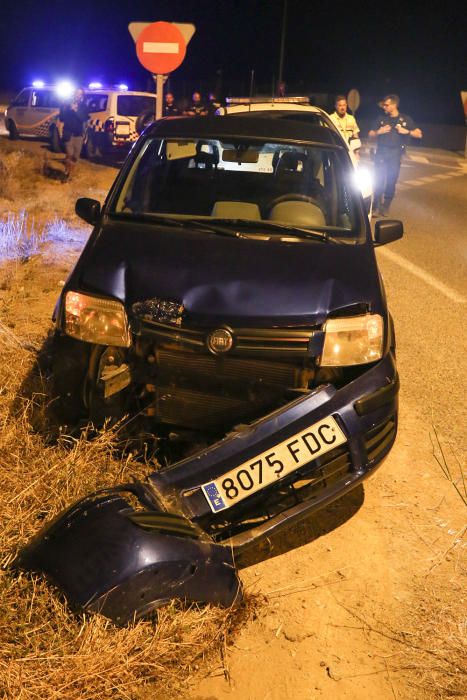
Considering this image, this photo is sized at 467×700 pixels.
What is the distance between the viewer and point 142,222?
452cm

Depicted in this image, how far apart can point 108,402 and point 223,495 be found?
0.87 meters

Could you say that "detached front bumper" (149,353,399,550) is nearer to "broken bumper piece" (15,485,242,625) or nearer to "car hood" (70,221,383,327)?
"broken bumper piece" (15,485,242,625)

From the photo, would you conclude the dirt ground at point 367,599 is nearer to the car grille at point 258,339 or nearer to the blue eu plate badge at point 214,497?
the blue eu plate badge at point 214,497

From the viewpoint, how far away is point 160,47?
32.9 ft

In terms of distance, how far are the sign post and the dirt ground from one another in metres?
6.30

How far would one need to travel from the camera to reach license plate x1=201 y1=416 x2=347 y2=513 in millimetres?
3197

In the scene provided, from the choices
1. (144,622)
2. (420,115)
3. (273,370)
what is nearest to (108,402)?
(273,370)

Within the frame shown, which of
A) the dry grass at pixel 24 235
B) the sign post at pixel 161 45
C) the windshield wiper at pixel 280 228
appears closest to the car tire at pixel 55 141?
the dry grass at pixel 24 235

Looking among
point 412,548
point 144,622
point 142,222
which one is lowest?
point 412,548

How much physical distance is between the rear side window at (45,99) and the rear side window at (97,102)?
3.21m

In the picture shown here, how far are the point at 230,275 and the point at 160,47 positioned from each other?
714 cm

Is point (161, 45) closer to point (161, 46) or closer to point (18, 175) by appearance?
point (161, 46)

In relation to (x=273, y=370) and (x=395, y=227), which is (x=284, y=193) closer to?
(x=395, y=227)

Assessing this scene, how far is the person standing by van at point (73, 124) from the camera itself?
1647 centimetres
